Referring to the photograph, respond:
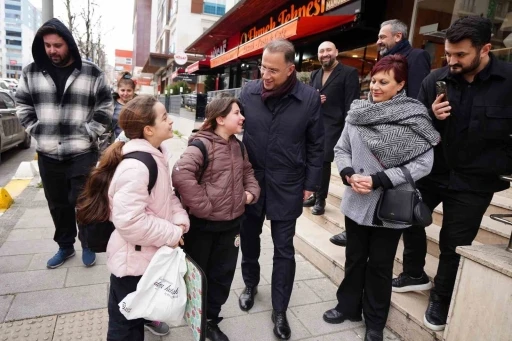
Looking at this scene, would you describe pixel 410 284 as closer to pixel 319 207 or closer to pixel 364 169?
pixel 364 169

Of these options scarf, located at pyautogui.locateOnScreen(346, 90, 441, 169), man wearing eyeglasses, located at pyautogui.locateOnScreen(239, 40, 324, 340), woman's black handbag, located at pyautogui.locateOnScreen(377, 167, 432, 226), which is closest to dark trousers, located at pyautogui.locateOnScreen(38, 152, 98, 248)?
man wearing eyeglasses, located at pyautogui.locateOnScreen(239, 40, 324, 340)

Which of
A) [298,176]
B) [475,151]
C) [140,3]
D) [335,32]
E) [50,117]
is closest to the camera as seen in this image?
[475,151]

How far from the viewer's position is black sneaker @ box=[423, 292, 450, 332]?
90.6 inches

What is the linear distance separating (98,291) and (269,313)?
1476mm

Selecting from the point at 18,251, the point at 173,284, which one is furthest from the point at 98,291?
the point at 173,284

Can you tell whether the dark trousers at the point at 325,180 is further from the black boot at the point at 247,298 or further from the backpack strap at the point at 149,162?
the backpack strap at the point at 149,162

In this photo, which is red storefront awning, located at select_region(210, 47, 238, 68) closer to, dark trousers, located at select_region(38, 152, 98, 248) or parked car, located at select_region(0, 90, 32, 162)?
parked car, located at select_region(0, 90, 32, 162)

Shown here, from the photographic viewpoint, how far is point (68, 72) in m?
3.03

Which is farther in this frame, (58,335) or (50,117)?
(50,117)

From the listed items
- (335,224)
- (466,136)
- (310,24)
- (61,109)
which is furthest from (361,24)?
(61,109)

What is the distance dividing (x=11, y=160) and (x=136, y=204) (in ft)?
29.7

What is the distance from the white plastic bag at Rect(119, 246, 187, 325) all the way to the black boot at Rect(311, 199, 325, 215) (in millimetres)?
2784

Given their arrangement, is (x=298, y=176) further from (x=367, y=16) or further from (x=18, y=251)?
(x=367, y=16)

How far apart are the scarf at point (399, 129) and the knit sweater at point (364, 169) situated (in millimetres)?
61
